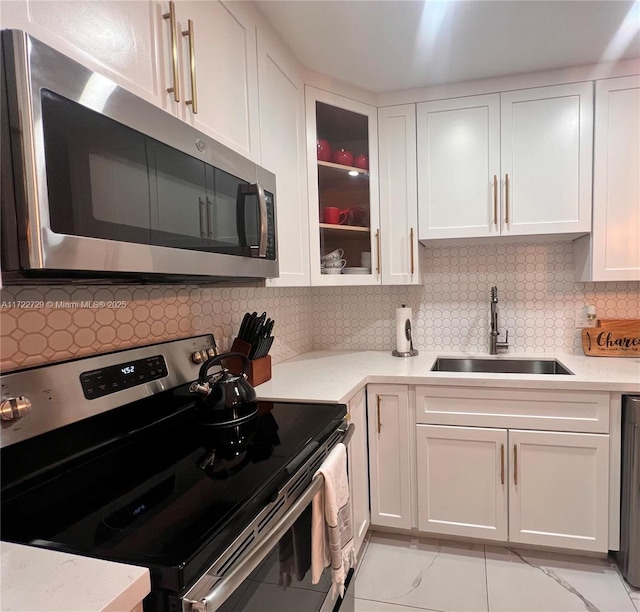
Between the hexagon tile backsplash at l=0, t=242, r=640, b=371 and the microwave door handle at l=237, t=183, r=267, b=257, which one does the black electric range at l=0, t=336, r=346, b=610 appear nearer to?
the hexagon tile backsplash at l=0, t=242, r=640, b=371

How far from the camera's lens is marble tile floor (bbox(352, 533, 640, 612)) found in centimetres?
166

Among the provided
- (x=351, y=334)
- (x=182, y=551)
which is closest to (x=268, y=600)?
(x=182, y=551)

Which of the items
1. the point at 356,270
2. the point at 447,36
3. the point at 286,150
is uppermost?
the point at 447,36

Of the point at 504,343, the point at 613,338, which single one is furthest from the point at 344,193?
the point at 613,338

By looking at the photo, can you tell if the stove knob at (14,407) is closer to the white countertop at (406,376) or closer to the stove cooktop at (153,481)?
the stove cooktop at (153,481)

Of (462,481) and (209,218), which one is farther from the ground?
(209,218)

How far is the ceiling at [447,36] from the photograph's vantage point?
1536mm

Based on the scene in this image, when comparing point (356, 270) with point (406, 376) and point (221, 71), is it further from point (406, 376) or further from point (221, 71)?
point (221, 71)

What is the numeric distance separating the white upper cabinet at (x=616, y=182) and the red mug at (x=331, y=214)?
1241 mm

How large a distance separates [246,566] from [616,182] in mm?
2235

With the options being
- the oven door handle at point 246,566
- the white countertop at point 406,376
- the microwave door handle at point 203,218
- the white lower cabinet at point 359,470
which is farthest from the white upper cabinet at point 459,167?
the oven door handle at point 246,566

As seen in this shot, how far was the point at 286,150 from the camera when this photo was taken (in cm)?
179

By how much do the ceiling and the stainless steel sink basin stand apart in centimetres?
146

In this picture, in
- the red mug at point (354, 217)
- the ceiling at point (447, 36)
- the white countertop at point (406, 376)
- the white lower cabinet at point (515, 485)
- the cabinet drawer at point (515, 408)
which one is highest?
the ceiling at point (447, 36)
